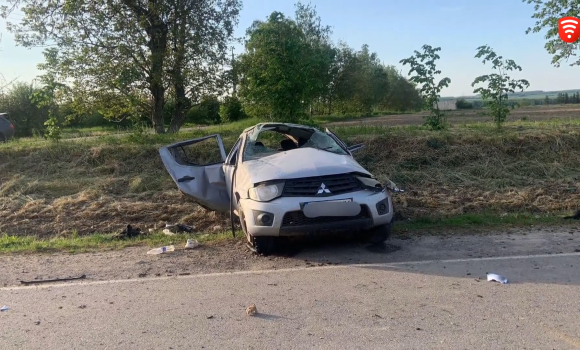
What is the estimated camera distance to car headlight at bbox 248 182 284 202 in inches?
235

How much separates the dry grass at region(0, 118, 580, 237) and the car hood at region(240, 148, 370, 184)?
1.86 meters

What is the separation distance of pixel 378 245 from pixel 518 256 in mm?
1640

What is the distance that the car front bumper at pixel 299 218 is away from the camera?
582 centimetres

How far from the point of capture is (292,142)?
8.22 meters

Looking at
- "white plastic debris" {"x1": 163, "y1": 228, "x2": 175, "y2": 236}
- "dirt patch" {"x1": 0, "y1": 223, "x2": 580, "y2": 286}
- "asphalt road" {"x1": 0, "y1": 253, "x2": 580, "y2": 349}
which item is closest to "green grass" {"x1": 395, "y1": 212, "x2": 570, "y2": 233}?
"dirt patch" {"x1": 0, "y1": 223, "x2": 580, "y2": 286}

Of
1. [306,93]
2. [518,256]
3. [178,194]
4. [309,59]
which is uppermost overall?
[309,59]

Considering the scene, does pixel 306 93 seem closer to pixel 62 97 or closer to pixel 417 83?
pixel 417 83

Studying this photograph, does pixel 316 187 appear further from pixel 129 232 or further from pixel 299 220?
pixel 129 232

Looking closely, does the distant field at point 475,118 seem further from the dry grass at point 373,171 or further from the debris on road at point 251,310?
the debris on road at point 251,310

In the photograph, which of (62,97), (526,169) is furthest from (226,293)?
(62,97)

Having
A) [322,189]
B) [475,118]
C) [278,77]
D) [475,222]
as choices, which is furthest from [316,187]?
[475,118]

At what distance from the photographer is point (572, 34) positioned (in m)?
14.3

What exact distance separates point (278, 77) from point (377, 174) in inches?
159

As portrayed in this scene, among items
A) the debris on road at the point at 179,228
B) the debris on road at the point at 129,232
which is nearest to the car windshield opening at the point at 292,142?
the debris on road at the point at 179,228
